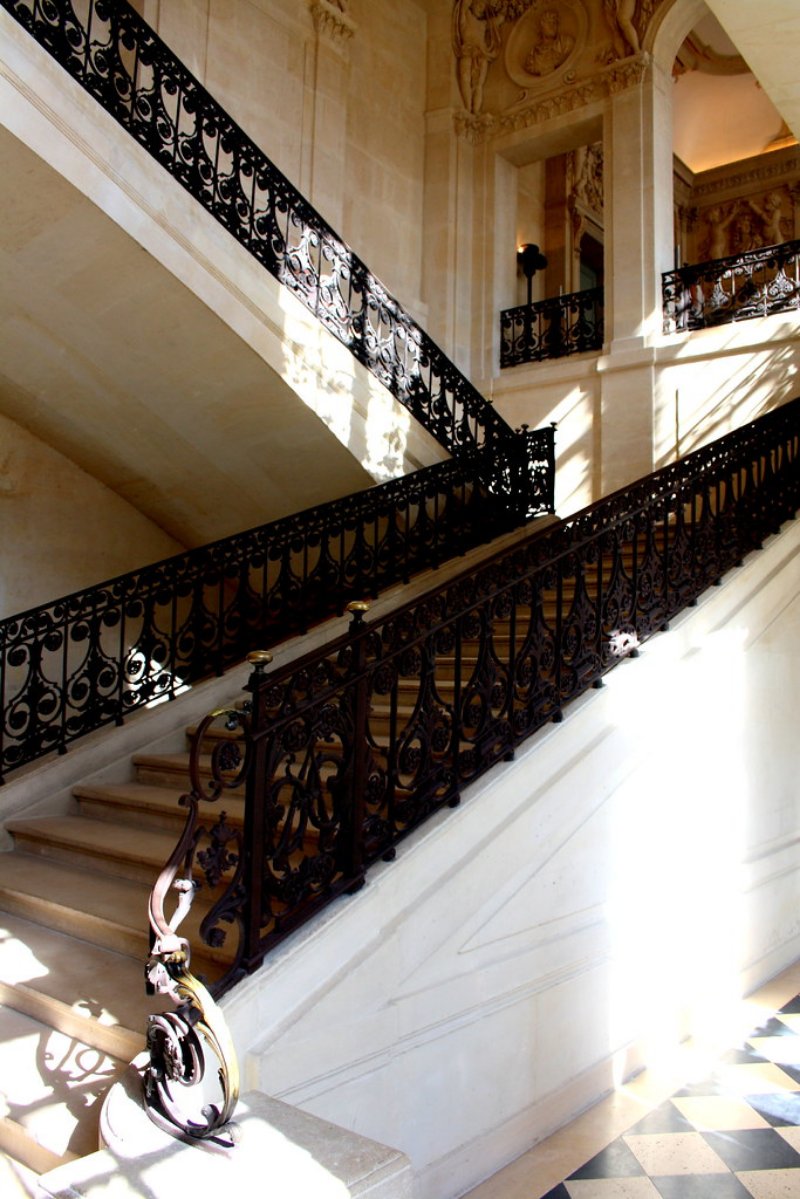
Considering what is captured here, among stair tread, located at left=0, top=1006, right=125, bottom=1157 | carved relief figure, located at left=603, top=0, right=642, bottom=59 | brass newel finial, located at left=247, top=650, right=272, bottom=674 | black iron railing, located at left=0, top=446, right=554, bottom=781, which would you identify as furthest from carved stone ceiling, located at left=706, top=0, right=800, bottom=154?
carved relief figure, located at left=603, top=0, right=642, bottom=59

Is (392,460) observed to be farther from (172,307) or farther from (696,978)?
(696,978)

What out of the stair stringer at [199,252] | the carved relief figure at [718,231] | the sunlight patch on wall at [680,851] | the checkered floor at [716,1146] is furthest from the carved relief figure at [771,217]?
the checkered floor at [716,1146]

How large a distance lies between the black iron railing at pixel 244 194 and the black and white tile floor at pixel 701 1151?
4827mm

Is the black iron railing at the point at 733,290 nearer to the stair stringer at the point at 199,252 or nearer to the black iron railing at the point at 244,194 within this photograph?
the black iron railing at the point at 244,194

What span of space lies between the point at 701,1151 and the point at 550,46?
11.1 metres

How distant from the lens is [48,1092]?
2488 millimetres

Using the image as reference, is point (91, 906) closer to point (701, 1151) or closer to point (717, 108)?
point (701, 1151)

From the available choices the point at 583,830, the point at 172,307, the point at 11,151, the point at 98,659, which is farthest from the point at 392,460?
the point at 583,830

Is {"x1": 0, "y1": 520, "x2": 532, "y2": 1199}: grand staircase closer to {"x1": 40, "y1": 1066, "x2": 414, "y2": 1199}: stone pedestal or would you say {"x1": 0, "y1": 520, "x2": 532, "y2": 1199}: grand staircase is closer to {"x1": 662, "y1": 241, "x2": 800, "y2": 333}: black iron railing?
{"x1": 40, "y1": 1066, "x2": 414, "y2": 1199}: stone pedestal

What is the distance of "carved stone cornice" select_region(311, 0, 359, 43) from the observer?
9.31 meters

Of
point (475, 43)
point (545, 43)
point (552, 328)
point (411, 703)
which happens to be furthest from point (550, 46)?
point (411, 703)

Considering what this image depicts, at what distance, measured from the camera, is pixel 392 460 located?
6641 mm

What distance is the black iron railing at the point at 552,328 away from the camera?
9969 millimetres

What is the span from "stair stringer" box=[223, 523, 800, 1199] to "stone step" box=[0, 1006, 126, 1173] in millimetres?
451
